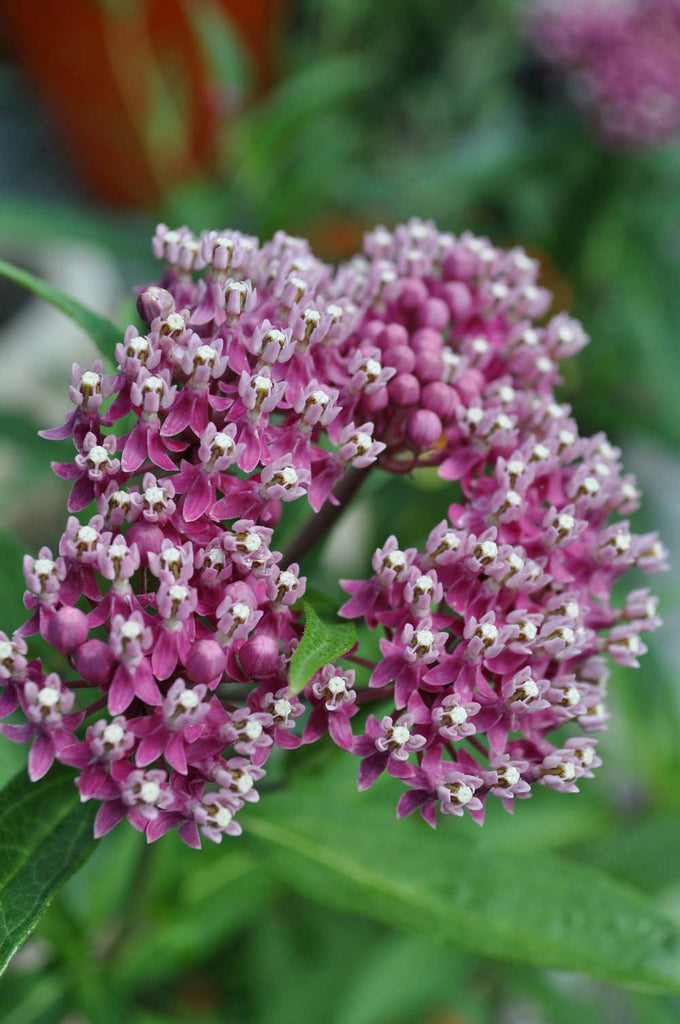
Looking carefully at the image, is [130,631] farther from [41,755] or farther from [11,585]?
[11,585]

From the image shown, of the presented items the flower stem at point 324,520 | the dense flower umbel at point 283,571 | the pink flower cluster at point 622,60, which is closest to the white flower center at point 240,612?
the dense flower umbel at point 283,571

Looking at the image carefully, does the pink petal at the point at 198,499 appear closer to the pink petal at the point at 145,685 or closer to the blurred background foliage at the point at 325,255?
the pink petal at the point at 145,685

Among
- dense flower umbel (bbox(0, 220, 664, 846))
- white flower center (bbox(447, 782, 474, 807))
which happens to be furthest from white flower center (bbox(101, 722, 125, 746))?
white flower center (bbox(447, 782, 474, 807))

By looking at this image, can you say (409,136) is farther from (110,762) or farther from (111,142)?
(110,762)

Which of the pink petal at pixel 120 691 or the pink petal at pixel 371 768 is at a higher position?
the pink petal at pixel 371 768

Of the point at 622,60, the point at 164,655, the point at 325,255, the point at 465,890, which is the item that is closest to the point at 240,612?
the point at 164,655

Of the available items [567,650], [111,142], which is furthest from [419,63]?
[567,650]
